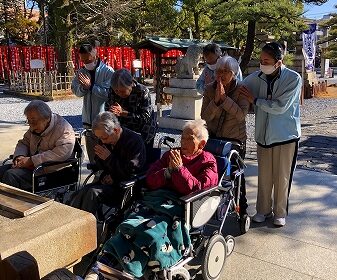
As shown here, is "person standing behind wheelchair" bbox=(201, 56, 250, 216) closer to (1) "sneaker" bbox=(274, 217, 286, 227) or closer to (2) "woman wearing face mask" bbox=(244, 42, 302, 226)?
(2) "woman wearing face mask" bbox=(244, 42, 302, 226)

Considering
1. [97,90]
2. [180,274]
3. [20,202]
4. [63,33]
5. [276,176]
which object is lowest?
[180,274]

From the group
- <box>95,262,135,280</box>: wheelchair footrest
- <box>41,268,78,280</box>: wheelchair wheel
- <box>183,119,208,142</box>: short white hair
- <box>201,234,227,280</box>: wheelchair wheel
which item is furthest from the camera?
<box>183,119,208,142</box>: short white hair

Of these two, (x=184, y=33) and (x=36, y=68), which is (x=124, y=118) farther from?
(x=184, y=33)

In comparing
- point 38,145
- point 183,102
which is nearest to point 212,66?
point 38,145

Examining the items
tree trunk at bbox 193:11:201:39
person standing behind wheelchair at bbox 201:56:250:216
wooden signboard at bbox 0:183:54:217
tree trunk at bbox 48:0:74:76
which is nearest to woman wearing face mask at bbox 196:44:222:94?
person standing behind wheelchair at bbox 201:56:250:216

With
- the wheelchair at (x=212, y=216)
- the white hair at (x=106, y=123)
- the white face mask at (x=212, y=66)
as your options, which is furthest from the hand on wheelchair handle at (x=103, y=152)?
the white face mask at (x=212, y=66)

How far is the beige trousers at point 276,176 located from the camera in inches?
133

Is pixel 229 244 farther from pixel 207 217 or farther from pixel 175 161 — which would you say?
pixel 175 161

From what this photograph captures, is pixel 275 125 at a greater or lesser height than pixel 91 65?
lesser

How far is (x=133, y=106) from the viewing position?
376 centimetres

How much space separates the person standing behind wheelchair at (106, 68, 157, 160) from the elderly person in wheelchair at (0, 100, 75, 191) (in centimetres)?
52

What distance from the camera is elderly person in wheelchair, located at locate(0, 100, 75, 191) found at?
10.8 feet

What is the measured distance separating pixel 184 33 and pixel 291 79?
21875 mm

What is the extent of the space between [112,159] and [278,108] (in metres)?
1.40
